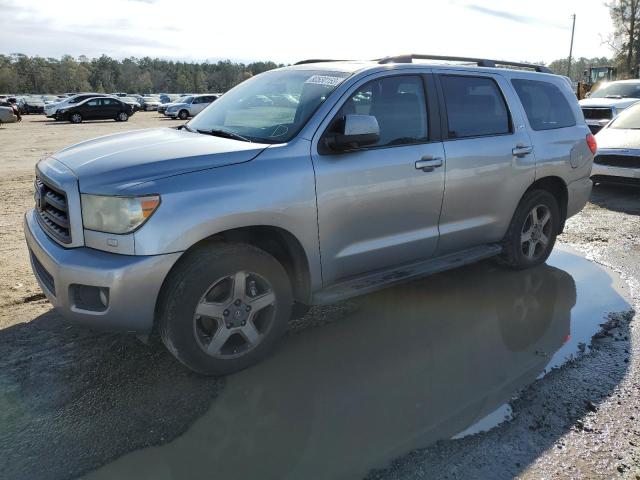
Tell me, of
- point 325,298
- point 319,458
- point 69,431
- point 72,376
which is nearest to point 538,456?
point 319,458

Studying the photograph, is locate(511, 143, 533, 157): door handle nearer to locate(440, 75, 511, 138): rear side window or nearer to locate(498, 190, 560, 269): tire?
locate(440, 75, 511, 138): rear side window

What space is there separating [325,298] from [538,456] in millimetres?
1560

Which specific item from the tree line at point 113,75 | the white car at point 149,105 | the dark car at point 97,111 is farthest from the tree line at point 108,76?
the dark car at point 97,111

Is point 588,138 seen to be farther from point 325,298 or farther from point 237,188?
point 237,188

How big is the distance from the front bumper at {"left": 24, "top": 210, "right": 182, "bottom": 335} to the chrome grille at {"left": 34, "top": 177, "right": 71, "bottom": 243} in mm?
117

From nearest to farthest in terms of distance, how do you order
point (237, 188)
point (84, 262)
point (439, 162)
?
point (84, 262) < point (237, 188) < point (439, 162)

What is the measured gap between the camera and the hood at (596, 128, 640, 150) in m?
8.77

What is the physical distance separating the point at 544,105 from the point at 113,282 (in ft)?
14.3

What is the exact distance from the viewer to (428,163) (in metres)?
3.99

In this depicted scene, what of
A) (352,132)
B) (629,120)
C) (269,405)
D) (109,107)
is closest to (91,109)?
(109,107)

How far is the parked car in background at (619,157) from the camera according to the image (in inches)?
338

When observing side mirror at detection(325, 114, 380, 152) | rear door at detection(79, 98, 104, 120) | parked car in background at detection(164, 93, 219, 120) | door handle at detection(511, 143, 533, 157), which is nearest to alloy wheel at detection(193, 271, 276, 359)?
side mirror at detection(325, 114, 380, 152)

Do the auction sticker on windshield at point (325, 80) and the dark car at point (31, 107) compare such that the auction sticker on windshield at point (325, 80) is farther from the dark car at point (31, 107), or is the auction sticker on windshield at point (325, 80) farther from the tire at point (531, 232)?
the dark car at point (31, 107)

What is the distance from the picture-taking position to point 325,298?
357 centimetres
